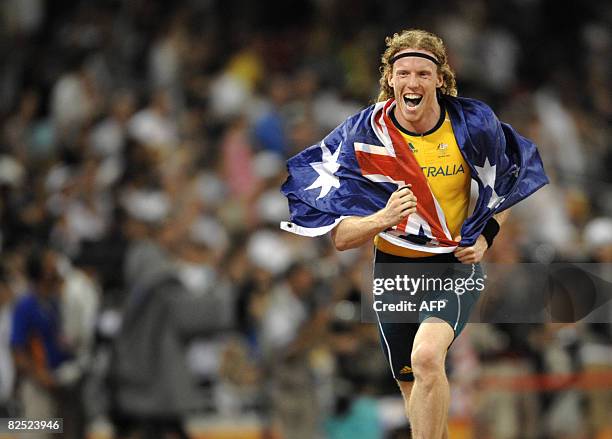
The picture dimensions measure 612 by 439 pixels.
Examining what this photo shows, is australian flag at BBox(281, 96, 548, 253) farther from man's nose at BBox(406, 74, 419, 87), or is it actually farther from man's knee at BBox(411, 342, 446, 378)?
man's knee at BBox(411, 342, 446, 378)

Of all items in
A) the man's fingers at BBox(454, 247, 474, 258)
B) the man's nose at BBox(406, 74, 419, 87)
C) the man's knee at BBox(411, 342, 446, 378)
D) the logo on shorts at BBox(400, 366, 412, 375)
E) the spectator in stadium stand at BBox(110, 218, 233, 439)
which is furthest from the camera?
the spectator in stadium stand at BBox(110, 218, 233, 439)

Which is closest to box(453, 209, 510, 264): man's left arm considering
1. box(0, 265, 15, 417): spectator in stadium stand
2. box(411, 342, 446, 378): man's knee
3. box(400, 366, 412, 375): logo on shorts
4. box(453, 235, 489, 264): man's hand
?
box(453, 235, 489, 264): man's hand

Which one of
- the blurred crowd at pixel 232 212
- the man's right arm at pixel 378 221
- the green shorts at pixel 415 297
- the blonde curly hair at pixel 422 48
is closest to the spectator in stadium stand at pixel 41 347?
the blurred crowd at pixel 232 212

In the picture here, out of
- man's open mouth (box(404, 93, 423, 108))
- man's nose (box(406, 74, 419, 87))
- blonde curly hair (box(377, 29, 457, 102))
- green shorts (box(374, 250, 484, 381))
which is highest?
blonde curly hair (box(377, 29, 457, 102))

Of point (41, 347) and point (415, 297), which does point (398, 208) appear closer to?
point (415, 297)

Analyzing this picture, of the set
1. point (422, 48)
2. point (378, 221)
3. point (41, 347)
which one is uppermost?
point (422, 48)

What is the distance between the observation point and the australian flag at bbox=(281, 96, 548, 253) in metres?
7.44

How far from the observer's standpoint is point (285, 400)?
38.7 ft

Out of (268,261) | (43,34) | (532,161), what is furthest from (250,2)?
(532,161)

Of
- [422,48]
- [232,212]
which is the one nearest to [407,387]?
[422,48]

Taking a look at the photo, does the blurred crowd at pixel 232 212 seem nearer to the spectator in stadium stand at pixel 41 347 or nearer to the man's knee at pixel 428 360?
the spectator in stadium stand at pixel 41 347

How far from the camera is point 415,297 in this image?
7.54 meters

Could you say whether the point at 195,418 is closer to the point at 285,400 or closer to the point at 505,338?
the point at 285,400

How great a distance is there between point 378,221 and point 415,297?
59cm
